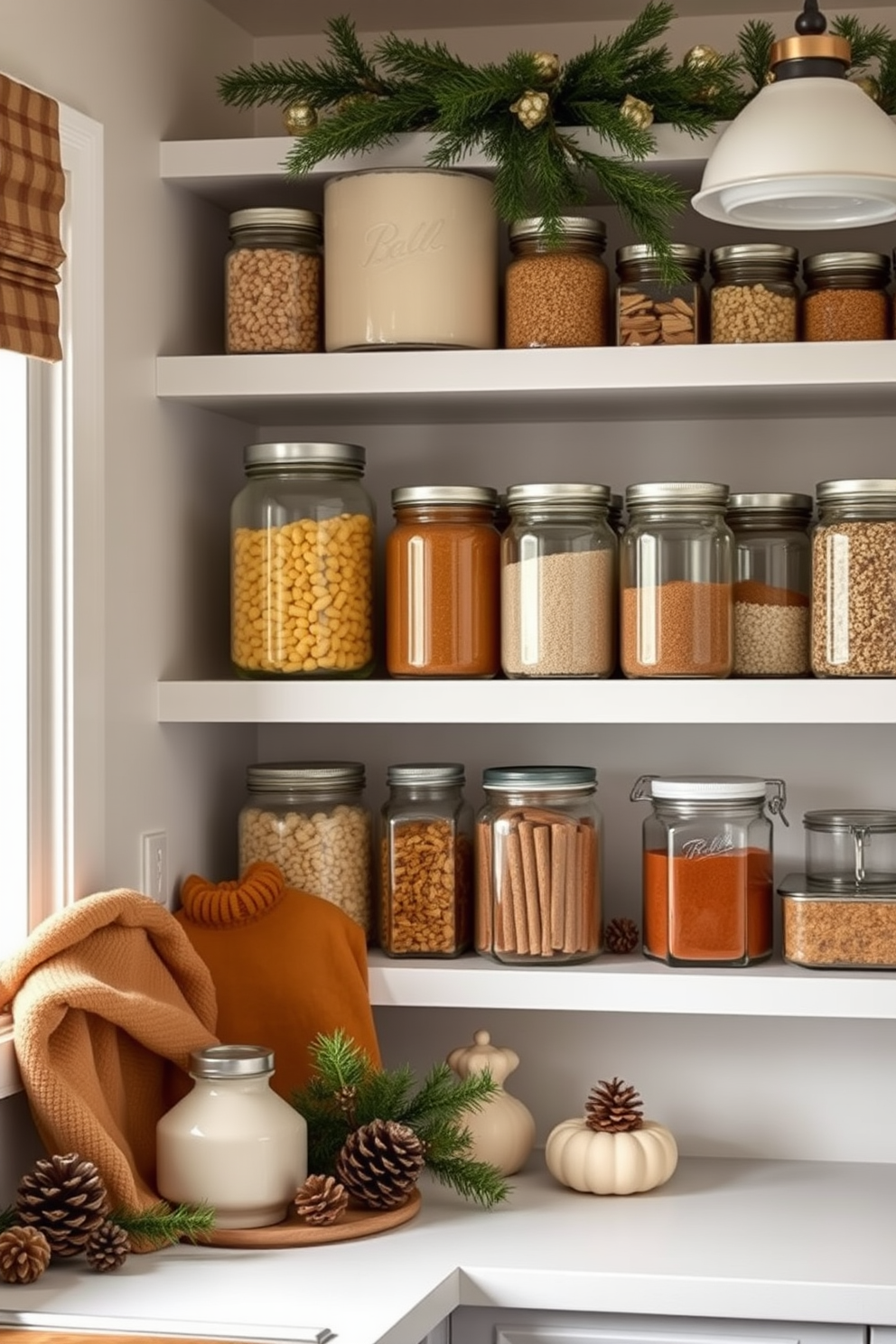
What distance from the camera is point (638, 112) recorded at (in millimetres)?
2057

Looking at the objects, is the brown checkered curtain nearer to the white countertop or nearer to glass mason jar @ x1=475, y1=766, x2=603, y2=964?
glass mason jar @ x1=475, y1=766, x2=603, y2=964

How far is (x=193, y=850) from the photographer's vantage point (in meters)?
2.32

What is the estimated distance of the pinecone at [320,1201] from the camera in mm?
1882

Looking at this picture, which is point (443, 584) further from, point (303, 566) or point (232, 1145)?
point (232, 1145)

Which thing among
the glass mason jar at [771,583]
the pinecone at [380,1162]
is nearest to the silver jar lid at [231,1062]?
the pinecone at [380,1162]

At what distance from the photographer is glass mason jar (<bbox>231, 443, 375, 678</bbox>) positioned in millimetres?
2186

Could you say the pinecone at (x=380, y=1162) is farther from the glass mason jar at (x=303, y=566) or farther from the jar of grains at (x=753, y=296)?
the jar of grains at (x=753, y=296)

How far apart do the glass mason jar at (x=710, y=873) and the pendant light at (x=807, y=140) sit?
2.56 ft

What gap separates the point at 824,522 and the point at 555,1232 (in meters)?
0.87

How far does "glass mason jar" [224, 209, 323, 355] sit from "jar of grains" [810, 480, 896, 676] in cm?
67

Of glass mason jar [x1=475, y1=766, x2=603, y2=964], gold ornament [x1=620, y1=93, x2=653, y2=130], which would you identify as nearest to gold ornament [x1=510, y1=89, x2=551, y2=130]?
gold ornament [x1=620, y1=93, x2=653, y2=130]

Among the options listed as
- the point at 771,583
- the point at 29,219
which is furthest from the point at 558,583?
the point at 29,219

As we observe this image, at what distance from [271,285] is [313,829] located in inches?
26.5

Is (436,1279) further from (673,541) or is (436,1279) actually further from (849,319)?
(849,319)
